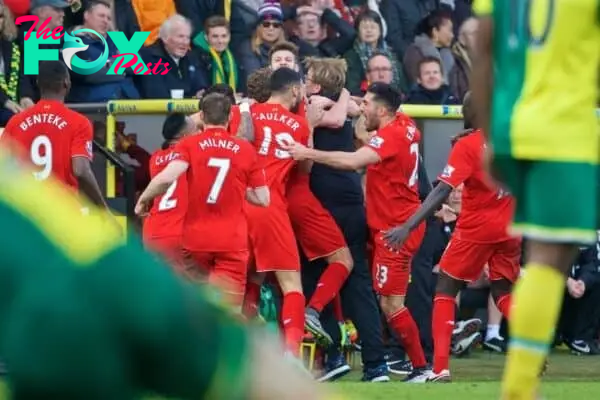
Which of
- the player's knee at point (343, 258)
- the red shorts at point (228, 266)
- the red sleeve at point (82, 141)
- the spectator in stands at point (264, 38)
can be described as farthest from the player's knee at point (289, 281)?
the spectator in stands at point (264, 38)

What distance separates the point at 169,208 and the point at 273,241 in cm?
76

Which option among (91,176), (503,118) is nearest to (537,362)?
(503,118)

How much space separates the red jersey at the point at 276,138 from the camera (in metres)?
12.1

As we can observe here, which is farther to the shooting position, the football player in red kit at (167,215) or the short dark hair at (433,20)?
the short dark hair at (433,20)

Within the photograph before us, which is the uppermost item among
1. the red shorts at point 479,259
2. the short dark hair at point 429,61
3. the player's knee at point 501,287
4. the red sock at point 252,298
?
the short dark hair at point 429,61

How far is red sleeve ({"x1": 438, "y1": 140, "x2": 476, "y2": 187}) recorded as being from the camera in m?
11.4

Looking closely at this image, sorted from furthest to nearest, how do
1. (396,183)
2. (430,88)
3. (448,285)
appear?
(430,88) < (396,183) < (448,285)

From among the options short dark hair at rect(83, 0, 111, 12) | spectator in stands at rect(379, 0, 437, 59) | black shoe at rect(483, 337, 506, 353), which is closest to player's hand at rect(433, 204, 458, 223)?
black shoe at rect(483, 337, 506, 353)

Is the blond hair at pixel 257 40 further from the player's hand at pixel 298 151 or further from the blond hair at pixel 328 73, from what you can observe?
the player's hand at pixel 298 151

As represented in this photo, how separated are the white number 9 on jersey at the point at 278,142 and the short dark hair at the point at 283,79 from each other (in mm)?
293

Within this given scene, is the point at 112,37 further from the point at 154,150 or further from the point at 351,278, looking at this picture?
the point at 351,278

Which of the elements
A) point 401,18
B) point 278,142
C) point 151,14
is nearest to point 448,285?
point 278,142

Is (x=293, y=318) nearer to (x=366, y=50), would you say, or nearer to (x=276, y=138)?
(x=276, y=138)

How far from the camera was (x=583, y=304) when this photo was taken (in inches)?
595
